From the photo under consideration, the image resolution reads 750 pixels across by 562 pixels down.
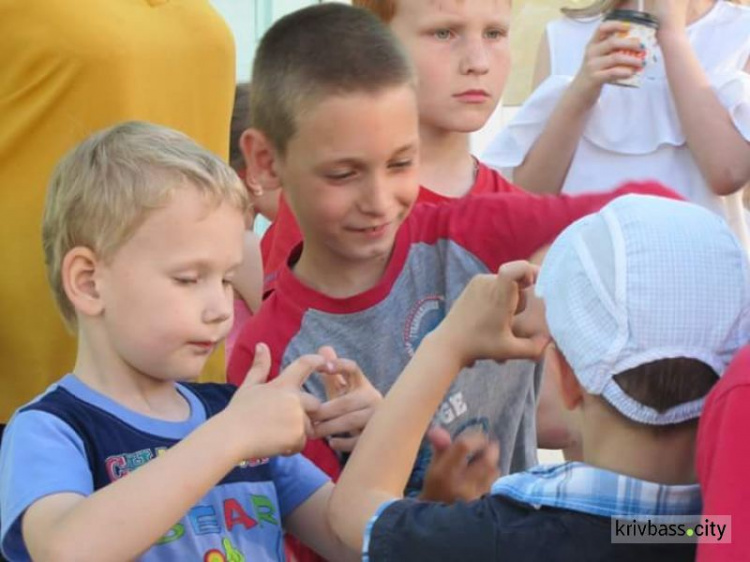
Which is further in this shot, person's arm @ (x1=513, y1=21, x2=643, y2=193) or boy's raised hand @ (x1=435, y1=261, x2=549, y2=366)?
person's arm @ (x1=513, y1=21, x2=643, y2=193)

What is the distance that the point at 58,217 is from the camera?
2221 millimetres

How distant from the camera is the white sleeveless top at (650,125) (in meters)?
3.73

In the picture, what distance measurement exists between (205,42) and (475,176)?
25.1 inches

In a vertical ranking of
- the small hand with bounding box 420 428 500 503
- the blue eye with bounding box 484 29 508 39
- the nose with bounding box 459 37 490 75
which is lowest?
the small hand with bounding box 420 428 500 503

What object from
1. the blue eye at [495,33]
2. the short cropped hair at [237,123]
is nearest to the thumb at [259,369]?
the blue eye at [495,33]

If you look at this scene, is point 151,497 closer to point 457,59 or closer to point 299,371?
point 299,371

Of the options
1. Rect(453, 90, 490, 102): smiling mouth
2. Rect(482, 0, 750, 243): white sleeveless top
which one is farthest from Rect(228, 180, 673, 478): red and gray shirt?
Rect(482, 0, 750, 243): white sleeveless top

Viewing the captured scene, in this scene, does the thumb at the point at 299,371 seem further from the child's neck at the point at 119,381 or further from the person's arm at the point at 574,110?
the person's arm at the point at 574,110

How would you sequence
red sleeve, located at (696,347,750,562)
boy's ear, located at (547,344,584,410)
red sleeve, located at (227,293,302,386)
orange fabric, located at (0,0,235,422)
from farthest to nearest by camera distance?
orange fabric, located at (0,0,235,422) < red sleeve, located at (227,293,302,386) < boy's ear, located at (547,344,584,410) < red sleeve, located at (696,347,750,562)

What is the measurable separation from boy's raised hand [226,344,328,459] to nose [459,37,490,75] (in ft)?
3.59

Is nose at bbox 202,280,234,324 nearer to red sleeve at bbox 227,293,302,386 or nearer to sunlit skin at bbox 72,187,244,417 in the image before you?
sunlit skin at bbox 72,187,244,417

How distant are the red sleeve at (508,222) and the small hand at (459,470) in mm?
440

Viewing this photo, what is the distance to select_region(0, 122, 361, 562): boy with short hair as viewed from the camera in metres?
1.99

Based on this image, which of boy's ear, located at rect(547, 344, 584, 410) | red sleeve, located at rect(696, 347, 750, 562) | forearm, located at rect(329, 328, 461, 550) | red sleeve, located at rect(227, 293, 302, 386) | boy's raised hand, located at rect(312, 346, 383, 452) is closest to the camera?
red sleeve, located at rect(696, 347, 750, 562)
